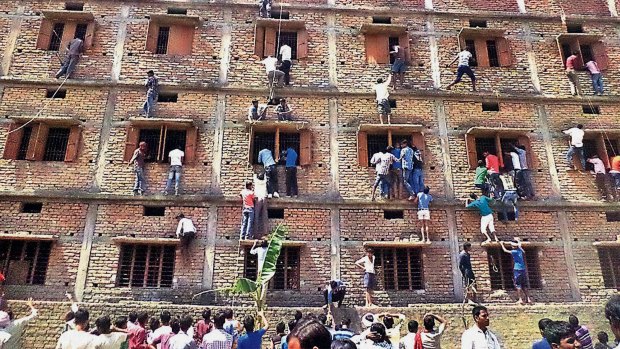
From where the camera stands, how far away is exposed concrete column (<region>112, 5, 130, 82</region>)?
13.3 meters

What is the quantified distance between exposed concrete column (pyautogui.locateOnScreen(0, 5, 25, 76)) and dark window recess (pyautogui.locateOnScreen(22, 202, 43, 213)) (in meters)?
4.06

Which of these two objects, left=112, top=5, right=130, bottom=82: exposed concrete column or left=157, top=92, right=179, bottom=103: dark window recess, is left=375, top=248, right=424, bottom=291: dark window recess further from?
left=112, top=5, right=130, bottom=82: exposed concrete column

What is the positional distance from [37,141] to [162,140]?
324cm

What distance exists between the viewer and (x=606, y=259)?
12148mm

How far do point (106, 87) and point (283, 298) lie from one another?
302 inches

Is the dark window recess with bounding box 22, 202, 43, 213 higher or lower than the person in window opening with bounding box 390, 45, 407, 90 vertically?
lower

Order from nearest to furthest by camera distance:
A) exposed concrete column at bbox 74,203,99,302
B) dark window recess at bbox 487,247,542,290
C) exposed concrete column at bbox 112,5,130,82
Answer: exposed concrete column at bbox 74,203,99,302 < dark window recess at bbox 487,247,542,290 < exposed concrete column at bbox 112,5,130,82

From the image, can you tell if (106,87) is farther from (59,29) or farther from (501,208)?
(501,208)

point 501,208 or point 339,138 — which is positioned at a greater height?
point 339,138

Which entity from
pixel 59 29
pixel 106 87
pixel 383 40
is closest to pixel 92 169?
pixel 106 87

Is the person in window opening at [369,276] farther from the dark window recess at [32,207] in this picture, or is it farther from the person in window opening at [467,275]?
the dark window recess at [32,207]

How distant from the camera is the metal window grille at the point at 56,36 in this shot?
45.0 ft

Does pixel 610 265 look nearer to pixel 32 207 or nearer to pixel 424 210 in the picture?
pixel 424 210

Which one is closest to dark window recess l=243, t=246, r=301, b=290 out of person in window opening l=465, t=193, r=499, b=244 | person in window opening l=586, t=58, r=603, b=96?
person in window opening l=465, t=193, r=499, b=244
